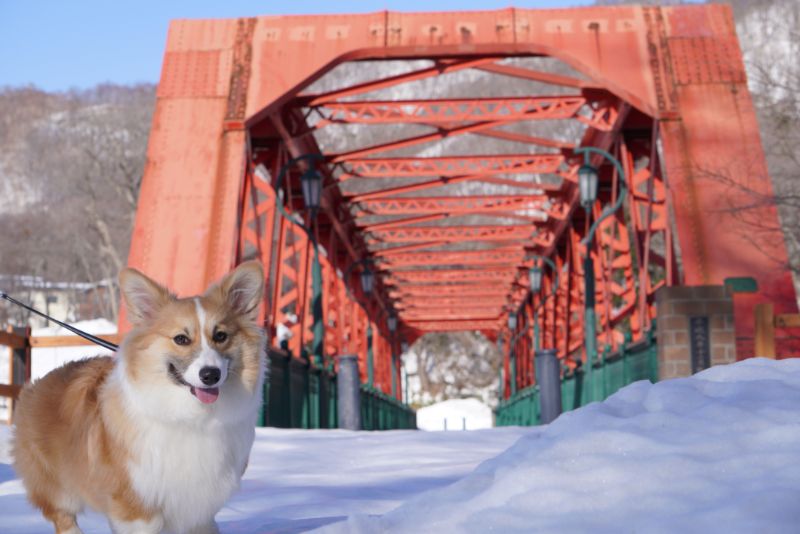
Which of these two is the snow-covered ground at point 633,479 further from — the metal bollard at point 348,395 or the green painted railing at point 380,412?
the green painted railing at point 380,412

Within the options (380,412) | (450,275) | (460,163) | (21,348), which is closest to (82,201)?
(450,275)

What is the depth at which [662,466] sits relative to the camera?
3.41 meters

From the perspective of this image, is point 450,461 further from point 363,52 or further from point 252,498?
point 363,52

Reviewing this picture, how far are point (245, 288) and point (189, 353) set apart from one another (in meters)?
0.43

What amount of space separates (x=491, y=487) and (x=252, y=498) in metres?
2.26

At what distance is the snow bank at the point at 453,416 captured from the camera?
53625 millimetres

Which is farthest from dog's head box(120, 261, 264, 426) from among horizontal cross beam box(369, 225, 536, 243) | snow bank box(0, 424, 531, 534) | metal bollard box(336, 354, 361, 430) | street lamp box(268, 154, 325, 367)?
horizontal cross beam box(369, 225, 536, 243)

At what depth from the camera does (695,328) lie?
11.7m

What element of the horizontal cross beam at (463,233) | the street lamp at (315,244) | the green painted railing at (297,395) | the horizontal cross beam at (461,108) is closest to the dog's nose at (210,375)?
the green painted railing at (297,395)

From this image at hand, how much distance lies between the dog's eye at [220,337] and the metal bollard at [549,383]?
1471 cm

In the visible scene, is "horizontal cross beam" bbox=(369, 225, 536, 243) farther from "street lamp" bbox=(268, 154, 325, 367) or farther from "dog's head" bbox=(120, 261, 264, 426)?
"dog's head" bbox=(120, 261, 264, 426)

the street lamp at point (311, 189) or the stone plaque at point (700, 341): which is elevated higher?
the street lamp at point (311, 189)

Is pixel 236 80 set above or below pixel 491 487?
above

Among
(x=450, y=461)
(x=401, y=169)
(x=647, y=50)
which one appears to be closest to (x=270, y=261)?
(x=401, y=169)
